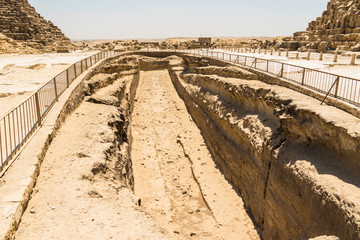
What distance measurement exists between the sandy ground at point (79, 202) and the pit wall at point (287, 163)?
144 inches

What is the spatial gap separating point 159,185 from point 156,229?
650 centimetres

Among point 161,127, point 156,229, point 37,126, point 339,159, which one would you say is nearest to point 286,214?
point 339,159

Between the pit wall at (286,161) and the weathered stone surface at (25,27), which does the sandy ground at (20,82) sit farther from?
the weathered stone surface at (25,27)

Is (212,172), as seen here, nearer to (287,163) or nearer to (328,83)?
(287,163)

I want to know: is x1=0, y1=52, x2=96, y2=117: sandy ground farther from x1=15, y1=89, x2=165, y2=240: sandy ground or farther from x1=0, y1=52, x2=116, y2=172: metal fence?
x1=15, y1=89, x2=165, y2=240: sandy ground

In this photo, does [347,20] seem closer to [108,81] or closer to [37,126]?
[108,81]

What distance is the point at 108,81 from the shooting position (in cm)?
1767

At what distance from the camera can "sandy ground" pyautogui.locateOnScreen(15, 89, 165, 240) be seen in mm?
5129

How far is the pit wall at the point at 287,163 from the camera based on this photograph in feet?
21.6

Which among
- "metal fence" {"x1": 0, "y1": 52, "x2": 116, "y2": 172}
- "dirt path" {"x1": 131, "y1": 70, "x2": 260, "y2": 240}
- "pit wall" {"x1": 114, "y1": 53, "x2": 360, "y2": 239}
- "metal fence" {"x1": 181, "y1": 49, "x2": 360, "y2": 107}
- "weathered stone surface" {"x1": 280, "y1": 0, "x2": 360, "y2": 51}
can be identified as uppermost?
"weathered stone surface" {"x1": 280, "y1": 0, "x2": 360, "y2": 51}

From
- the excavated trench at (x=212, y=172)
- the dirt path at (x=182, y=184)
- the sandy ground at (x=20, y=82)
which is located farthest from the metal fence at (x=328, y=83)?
the sandy ground at (x=20, y=82)

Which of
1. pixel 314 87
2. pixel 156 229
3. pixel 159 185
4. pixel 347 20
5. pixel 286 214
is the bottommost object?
pixel 159 185

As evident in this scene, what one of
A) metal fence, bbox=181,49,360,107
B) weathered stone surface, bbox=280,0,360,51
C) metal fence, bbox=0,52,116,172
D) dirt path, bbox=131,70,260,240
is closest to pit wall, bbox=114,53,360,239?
dirt path, bbox=131,70,260,240

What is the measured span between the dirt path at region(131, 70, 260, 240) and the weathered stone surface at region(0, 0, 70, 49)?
1370 inches
